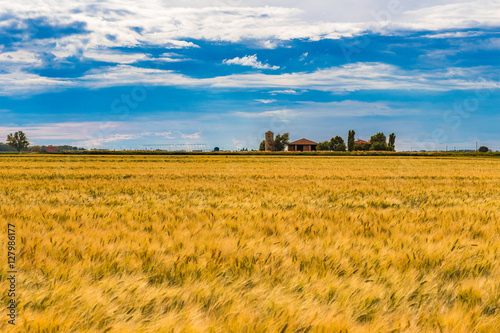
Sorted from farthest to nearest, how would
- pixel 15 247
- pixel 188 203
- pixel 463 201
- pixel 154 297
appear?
pixel 463 201
pixel 188 203
pixel 15 247
pixel 154 297

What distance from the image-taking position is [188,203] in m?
9.53

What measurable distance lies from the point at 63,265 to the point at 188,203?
5.65m

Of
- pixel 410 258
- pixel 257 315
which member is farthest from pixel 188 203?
pixel 257 315

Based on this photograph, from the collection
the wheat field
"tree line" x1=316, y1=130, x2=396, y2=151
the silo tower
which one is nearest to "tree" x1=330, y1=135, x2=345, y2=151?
"tree line" x1=316, y1=130, x2=396, y2=151

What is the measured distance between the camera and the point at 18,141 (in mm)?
188625

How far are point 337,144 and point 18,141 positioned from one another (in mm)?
161276

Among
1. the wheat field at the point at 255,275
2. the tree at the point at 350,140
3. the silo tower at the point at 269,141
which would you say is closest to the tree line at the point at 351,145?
the tree at the point at 350,140

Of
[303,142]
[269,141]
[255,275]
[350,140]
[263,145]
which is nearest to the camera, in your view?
[255,275]

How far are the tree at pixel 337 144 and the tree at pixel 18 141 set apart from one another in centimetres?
15697

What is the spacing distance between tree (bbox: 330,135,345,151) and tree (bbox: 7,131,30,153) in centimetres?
15697

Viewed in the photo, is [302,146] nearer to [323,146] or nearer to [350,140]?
[323,146]

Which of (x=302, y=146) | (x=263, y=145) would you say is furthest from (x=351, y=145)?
(x=263, y=145)

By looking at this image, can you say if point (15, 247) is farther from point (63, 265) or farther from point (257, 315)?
point (257, 315)

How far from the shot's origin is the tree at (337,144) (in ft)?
442
